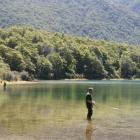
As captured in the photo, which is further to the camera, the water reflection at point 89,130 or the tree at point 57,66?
the tree at point 57,66

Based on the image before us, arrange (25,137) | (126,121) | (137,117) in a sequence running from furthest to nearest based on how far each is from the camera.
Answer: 1. (137,117)
2. (126,121)
3. (25,137)

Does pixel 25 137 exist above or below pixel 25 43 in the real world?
below

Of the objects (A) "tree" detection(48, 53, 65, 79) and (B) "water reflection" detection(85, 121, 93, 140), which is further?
(A) "tree" detection(48, 53, 65, 79)

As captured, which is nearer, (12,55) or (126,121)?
(126,121)

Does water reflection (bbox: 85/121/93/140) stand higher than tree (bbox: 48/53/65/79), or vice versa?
tree (bbox: 48/53/65/79)

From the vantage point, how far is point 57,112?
40.2 m

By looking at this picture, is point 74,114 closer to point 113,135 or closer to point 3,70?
point 113,135

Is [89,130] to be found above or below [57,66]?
below

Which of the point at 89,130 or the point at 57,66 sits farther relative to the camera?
the point at 57,66


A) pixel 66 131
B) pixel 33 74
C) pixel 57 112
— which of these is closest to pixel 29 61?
pixel 33 74

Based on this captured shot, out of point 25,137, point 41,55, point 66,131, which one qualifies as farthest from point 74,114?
point 41,55

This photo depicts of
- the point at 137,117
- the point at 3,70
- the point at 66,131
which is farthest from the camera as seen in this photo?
the point at 3,70

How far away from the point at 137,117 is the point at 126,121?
126 inches

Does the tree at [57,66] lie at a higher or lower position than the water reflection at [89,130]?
higher
